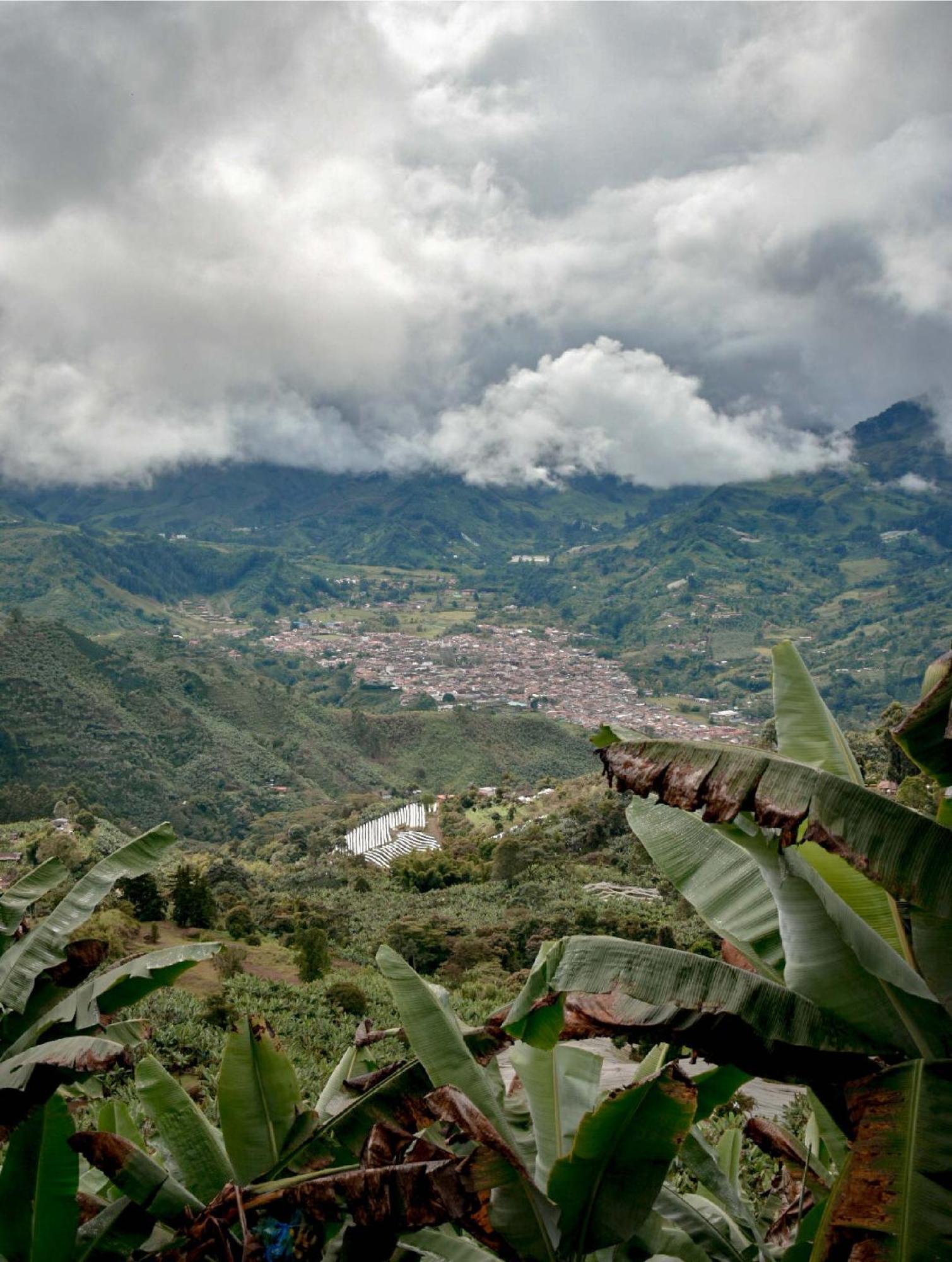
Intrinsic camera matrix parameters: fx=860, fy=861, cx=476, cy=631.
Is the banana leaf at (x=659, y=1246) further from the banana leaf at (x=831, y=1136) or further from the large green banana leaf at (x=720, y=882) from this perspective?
the large green banana leaf at (x=720, y=882)

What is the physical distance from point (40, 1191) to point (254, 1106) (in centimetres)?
63

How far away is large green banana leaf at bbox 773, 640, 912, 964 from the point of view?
2.35 m

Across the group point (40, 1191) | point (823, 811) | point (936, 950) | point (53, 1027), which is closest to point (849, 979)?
point (936, 950)

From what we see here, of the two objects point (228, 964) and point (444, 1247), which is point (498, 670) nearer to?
point (228, 964)

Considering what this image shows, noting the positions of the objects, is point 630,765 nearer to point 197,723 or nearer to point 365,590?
point 197,723

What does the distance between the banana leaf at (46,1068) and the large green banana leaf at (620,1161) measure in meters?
1.30

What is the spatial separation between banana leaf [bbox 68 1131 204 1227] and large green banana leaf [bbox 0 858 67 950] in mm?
1110

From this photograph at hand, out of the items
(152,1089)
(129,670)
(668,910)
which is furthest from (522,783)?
(152,1089)

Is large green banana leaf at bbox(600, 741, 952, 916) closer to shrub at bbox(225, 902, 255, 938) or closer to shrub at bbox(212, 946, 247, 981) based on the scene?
shrub at bbox(212, 946, 247, 981)

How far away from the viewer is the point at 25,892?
11.6 feet

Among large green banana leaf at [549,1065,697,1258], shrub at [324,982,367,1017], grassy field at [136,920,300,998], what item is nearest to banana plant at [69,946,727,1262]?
large green banana leaf at [549,1065,697,1258]

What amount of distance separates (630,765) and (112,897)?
2173 centimetres

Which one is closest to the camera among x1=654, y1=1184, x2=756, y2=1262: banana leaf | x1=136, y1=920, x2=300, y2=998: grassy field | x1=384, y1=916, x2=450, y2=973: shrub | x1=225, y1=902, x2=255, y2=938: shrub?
x1=654, y1=1184, x2=756, y2=1262: banana leaf

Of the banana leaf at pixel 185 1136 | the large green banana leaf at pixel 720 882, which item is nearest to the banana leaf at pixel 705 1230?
the large green banana leaf at pixel 720 882
